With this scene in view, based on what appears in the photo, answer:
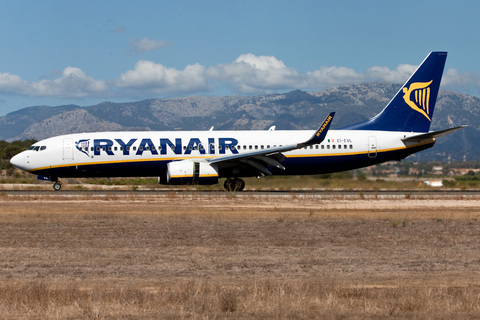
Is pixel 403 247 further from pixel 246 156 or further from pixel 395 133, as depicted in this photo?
pixel 395 133

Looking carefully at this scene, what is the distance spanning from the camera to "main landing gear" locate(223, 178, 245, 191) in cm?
3091

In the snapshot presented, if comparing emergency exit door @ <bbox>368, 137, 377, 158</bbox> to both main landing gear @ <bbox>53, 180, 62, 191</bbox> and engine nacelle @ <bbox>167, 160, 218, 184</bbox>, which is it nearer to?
engine nacelle @ <bbox>167, 160, 218, 184</bbox>

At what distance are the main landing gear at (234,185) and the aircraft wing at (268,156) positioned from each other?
156 centimetres

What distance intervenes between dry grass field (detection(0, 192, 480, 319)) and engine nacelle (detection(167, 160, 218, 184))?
6036mm

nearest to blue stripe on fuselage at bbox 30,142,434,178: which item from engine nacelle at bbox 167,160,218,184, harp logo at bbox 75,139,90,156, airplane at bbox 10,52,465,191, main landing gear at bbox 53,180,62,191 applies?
airplane at bbox 10,52,465,191

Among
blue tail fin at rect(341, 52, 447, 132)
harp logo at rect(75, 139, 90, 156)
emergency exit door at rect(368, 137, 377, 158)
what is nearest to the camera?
harp logo at rect(75, 139, 90, 156)

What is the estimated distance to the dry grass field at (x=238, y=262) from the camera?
773cm

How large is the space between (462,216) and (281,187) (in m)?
13.9

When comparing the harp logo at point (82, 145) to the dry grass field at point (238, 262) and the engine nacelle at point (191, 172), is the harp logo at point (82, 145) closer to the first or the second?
the engine nacelle at point (191, 172)

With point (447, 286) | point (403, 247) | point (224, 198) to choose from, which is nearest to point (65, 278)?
point (447, 286)

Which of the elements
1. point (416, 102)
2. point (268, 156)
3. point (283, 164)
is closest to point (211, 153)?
point (268, 156)

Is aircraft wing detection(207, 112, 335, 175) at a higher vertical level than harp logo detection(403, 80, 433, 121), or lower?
lower

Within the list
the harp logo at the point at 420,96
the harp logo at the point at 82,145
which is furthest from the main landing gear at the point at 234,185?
the harp logo at the point at 420,96

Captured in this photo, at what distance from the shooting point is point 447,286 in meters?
9.05
